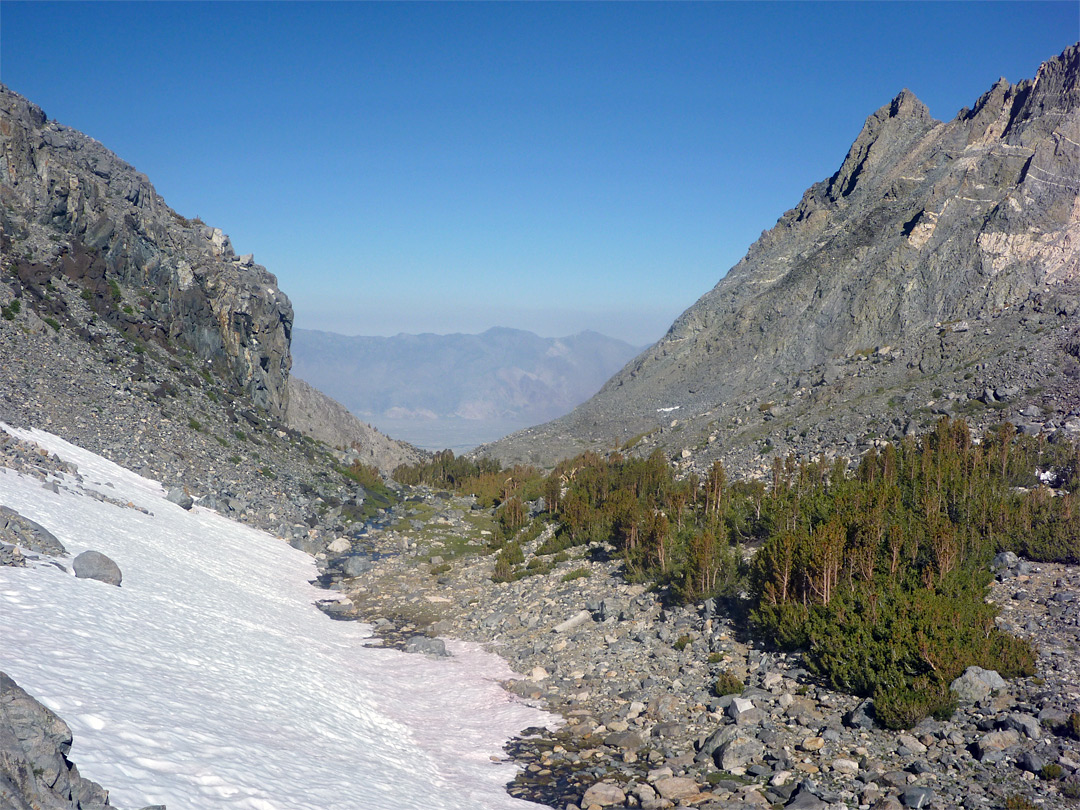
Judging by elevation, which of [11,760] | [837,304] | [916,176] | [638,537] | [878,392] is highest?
[916,176]

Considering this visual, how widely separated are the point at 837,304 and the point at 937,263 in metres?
7.70

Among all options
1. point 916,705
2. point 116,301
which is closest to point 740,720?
point 916,705

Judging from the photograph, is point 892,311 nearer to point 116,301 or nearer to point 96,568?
point 116,301

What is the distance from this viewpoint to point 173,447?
25547 mm

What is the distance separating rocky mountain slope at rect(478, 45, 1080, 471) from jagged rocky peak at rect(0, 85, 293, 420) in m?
21.3

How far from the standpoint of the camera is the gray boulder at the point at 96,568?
11.7 metres

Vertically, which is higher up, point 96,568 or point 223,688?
point 96,568

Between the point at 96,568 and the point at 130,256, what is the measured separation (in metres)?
28.4

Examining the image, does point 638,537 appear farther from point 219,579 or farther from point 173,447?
point 173,447

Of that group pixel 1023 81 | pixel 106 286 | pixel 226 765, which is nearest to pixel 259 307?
pixel 106 286

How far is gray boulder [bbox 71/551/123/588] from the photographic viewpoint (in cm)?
1167

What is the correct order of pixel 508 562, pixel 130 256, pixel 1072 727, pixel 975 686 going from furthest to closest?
pixel 130 256, pixel 508 562, pixel 975 686, pixel 1072 727

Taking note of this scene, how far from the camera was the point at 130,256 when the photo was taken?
34375mm

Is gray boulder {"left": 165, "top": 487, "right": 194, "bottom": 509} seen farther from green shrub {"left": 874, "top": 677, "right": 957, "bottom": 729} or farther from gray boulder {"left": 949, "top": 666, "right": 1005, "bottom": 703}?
gray boulder {"left": 949, "top": 666, "right": 1005, "bottom": 703}
